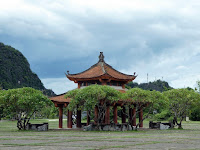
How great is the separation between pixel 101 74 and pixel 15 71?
114393 millimetres

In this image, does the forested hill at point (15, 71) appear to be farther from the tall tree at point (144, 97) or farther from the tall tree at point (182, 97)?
the tall tree at point (144, 97)

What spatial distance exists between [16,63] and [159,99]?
126025 millimetres

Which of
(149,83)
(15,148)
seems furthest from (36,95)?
(149,83)

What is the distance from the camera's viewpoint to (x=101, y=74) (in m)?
37.2

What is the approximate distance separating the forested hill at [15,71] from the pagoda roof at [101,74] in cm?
9389

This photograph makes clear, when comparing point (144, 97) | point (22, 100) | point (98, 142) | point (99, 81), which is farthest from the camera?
point (99, 81)

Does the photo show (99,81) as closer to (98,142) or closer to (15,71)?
(98,142)

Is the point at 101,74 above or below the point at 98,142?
above

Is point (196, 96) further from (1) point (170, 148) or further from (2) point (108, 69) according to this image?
(1) point (170, 148)

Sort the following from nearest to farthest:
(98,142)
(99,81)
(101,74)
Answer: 1. (98,142)
2. (101,74)
3. (99,81)

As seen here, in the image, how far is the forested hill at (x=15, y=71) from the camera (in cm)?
13438

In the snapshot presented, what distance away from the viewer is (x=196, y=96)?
121 ft

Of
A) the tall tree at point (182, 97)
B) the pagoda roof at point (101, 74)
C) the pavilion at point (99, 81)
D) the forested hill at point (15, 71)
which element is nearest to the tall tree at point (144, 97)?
the pavilion at point (99, 81)

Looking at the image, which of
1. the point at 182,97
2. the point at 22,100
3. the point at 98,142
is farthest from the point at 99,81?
the point at 98,142
